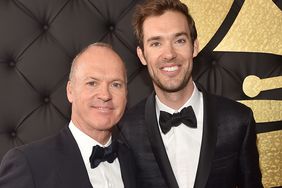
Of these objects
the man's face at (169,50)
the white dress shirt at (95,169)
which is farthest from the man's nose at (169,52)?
the white dress shirt at (95,169)

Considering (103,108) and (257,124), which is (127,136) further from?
(257,124)

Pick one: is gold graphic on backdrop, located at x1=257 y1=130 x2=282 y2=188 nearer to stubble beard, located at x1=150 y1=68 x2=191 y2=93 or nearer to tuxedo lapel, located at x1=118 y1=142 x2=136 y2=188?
stubble beard, located at x1=150 y1=68 x2=191 y2=93

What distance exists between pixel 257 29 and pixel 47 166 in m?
1.22

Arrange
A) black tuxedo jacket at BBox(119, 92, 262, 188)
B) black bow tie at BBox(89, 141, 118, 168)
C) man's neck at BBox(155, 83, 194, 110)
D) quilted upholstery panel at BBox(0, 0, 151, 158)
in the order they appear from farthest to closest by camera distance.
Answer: quilted upholstery panel at BBox(0, 0, 151, 158) → man's neck at BBox(155, 83, 194, 110) → black tuxedo jacket at BBox(119, 92, 262, 188) → black bow tie at BBox(89, 141, 118, 168)

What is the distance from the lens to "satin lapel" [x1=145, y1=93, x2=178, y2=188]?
1.56 metres

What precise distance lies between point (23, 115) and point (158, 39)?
72 cm

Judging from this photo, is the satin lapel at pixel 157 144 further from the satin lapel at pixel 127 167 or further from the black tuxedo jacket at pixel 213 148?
the satin lapel at pixel 127 167

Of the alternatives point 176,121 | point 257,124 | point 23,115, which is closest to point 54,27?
point 23,115

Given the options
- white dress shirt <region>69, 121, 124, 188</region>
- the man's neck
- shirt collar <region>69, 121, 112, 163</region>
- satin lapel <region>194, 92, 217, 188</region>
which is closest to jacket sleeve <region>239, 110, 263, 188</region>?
satin lapel <region>194, 92, 217, 188</region>

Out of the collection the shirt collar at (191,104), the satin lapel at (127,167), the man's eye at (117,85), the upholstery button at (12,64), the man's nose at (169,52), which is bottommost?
the satin lapel at (127,167)

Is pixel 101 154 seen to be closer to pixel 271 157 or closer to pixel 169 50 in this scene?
pixel 169 50

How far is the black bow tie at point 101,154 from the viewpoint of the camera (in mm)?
1362

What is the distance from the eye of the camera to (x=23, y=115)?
1891 mm

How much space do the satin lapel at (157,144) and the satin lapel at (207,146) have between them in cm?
10
